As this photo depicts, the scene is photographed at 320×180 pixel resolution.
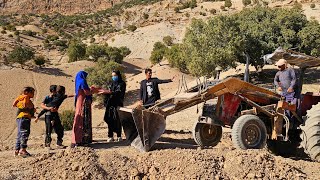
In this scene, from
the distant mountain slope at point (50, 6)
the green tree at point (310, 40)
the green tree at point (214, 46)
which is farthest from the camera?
the distant mountain slope at point (50, 6)

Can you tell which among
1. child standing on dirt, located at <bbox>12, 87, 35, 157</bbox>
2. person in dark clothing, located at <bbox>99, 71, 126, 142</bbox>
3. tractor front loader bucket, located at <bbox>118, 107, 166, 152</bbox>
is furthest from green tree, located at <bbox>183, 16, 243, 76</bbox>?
child standing on dirt, located at <bbox>12, 87, 35, 157</bbox>

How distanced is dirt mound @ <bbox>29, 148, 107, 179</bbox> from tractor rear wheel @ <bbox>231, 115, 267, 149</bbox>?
2.56 metres

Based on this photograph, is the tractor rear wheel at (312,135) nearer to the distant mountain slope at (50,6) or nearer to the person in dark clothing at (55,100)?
the person in dark clothing at (55,100)

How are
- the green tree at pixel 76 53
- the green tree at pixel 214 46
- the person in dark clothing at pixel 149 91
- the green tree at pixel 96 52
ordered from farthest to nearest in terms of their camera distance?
the green tree at pixel 76 53 → the green tree at pixel 96 52 → the green tree at pixel 214 46 → the person in dark clothing at pixel 149 91

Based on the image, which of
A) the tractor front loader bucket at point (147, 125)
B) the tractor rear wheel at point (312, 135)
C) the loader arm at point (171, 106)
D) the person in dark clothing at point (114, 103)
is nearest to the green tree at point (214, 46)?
the person in dark clothing at point (114, 103)

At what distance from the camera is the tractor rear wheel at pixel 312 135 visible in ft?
22.9

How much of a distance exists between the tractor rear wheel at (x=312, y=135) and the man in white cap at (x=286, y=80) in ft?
2.29

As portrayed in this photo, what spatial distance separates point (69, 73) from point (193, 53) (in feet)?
40.2

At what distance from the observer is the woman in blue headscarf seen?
24.7 feet

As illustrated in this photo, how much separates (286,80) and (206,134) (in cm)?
195

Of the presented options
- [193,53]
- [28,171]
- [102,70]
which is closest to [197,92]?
[28,171]

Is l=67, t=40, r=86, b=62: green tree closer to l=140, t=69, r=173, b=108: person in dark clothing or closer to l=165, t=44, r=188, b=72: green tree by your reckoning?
l=165, t=44, r=188, b=72: green tree

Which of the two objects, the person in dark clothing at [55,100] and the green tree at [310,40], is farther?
the green tree at [310,40]

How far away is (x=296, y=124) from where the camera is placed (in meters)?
7.93
